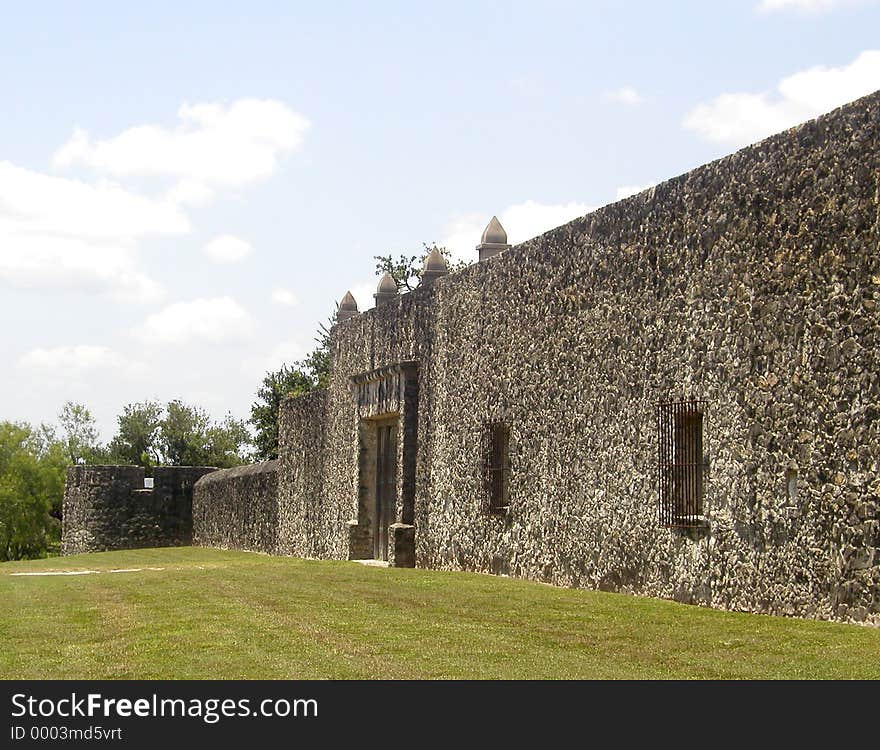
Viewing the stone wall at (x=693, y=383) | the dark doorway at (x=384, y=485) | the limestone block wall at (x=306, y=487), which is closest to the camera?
the stone wall at (x=693, y=383)

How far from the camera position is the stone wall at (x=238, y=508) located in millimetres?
30938

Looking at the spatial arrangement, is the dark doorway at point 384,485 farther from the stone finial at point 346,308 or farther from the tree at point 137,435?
the tree at point 137,435

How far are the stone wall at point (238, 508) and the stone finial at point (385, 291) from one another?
24.4ft

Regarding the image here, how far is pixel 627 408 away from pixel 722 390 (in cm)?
198

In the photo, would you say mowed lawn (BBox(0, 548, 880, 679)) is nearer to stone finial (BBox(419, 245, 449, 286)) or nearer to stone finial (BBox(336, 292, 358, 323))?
stone finial (BBox(419, 245, 449, 286))

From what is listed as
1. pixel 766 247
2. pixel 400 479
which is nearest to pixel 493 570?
pixel 400 479

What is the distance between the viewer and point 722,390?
13.0 metres

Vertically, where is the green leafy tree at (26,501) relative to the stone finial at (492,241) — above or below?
below

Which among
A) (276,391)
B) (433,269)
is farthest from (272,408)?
(433,269)

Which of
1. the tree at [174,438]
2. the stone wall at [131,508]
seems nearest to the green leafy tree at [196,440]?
the tree at [174,438]

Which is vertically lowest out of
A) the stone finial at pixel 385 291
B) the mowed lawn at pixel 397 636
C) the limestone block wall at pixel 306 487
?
the mowed lawn at pixel 397 636

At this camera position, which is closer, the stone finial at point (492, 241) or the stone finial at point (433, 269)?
the stone finial at point (492, 241)

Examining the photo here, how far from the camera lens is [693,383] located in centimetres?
1353

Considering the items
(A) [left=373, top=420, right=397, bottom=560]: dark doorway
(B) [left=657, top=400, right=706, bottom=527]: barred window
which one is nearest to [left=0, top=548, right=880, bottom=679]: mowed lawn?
(B) [left=657, top=400, right=706, bottom=527]: barred window
